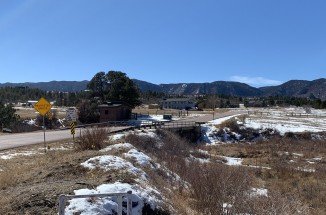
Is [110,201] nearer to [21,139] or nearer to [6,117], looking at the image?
[21,139]

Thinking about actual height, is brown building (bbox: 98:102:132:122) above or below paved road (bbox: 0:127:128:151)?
above

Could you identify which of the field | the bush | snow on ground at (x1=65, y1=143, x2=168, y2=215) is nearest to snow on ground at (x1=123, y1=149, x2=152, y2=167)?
the field

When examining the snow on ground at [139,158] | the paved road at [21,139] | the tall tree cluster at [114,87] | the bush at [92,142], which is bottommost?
the paved road at [21,139]

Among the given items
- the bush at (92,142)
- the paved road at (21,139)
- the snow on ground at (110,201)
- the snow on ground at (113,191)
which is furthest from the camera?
the paved road at (21,139)

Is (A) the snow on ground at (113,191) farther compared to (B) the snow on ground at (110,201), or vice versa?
(A) the snow on ground at (113,191)

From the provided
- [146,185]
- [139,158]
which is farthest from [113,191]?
[139,158]

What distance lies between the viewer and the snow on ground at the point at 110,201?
885 centimetres

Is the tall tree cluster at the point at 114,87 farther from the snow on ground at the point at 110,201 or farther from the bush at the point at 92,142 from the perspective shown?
the snow on ground at the point at 110,201

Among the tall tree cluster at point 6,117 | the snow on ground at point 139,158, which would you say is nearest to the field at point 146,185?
the snow on ground at point 139,158

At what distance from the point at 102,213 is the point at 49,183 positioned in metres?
2.91

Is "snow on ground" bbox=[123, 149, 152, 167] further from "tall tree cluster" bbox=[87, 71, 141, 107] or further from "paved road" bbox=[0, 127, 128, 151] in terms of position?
"tall tree cluster" bbox=[87, 71, 141, 107]

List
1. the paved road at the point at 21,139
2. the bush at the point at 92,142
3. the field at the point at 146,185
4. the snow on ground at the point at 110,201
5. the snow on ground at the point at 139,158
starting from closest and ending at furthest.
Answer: the snow on ground at the point at 110,201, the field at the point at 146,185, the snow on ground at the point at 139,158, the bush at the point at 92,142, the paved road at the point at 21,139

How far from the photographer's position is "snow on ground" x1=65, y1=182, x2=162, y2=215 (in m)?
8.85

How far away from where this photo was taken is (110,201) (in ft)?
31.5
